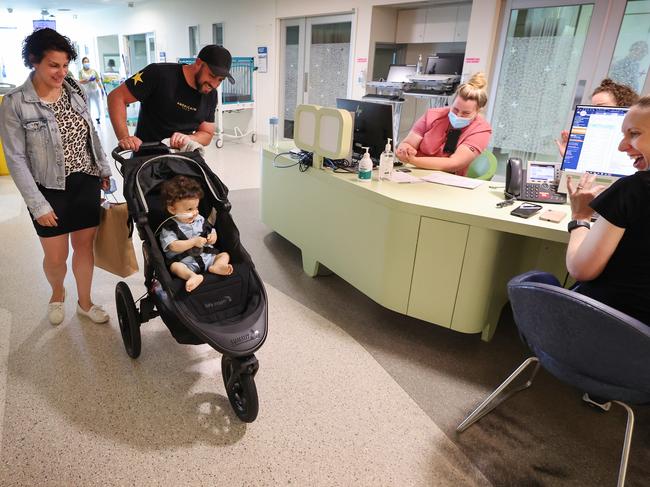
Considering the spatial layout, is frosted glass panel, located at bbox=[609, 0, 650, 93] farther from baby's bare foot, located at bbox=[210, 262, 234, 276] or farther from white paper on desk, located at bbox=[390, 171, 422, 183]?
baby's bare foot, located at bbox=[210, 262, 234, 276]

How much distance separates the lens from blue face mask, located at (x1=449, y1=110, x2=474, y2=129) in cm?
271

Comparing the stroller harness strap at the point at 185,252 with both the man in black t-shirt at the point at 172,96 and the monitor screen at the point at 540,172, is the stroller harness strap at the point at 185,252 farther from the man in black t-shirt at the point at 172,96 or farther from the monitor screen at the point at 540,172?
the monitor screen at the point at 540,172

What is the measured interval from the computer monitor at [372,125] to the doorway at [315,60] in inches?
160

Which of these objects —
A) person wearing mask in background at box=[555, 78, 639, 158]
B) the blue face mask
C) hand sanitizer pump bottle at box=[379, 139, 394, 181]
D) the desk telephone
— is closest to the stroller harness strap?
hand sanitizer pump bottle at box=[379, 139, 394, 181]

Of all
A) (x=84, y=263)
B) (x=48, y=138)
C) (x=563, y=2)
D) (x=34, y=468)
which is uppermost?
(x=563, y=2)

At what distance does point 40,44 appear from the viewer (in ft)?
5.62

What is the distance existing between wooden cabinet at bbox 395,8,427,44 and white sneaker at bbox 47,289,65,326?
5452mm

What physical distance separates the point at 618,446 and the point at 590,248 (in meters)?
0.93

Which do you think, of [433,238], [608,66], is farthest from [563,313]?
[608,66]

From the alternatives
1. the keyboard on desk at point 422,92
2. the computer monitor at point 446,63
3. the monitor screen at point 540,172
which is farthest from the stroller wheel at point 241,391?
the computer monitor at point 446,63

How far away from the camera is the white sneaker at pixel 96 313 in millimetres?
2248

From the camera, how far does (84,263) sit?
2.18 meters

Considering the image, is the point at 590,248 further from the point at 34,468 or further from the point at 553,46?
the point at 553,46

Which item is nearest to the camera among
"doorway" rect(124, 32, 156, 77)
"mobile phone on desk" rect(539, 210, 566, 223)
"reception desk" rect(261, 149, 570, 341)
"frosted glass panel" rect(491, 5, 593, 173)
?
"mobile phone on desk" rect(539, 210, 566, 223)
